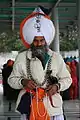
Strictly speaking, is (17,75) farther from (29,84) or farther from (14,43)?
(14,43)

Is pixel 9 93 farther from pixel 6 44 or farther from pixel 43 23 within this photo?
pixel 6 44

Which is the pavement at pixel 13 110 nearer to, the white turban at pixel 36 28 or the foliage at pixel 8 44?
the white turban at pixel 36 28

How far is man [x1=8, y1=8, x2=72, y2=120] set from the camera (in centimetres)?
240

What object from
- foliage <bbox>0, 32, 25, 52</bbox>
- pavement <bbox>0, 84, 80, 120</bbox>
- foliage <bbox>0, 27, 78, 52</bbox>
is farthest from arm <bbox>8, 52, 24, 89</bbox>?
foliage <bbox>0, 32, 25, 52</bbox>

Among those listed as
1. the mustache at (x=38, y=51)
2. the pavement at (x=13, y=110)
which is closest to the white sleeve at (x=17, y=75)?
the mustache at (x=38, y=51)

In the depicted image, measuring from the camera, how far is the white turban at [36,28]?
2467mm

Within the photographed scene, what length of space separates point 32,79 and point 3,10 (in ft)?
34.0

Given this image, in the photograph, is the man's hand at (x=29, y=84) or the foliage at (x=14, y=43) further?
the foliage at (x=14, y=43)

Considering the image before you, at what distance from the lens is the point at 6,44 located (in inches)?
966

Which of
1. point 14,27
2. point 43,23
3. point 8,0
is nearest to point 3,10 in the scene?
point 8,0

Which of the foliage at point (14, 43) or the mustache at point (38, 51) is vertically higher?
the foliage at point (14, 43)

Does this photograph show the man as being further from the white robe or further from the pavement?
the pavement

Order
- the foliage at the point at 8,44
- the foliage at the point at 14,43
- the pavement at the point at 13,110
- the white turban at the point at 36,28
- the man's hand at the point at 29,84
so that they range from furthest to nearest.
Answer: the foliage at the point at 8,44 → the foliage at the point at 14,43 → the pavement at the point at 13,110 → the white turban at the point at 36,28 → the man's hand at the point at 29,84

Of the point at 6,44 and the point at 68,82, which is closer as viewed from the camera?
the point at 68,82
